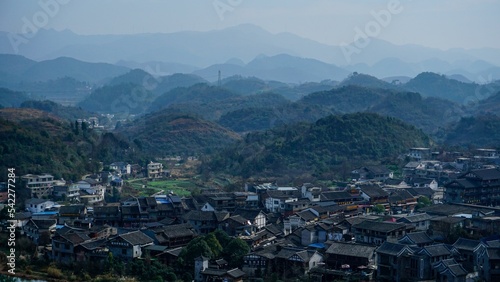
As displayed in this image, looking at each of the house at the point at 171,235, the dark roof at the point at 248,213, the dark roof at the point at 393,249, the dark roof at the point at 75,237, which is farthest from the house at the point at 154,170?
the dark roof at the point at 393,249

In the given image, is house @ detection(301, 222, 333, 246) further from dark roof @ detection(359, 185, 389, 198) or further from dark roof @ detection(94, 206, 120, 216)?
dark roof @ detection(94, 206, 120, 216)

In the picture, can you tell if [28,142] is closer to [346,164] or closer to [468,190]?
[346,164]

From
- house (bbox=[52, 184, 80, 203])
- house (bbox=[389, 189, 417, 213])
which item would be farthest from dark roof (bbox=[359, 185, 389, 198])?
house (bbox=[52, 184, 80, 203])

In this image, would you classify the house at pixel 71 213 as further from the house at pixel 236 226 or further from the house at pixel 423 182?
the house at pixel 423 182

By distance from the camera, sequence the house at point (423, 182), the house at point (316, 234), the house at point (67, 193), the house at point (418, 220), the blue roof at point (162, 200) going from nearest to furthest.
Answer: the house at point (316, 234) → the house at point (418, 220) → the blue roof at point (162, 200) → the house at point (67, 193) → the house at point (423, 182)

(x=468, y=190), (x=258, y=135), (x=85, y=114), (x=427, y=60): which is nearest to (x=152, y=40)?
(x=427, y=60)

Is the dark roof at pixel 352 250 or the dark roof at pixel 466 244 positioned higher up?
the dark roof at pixel 466 244
